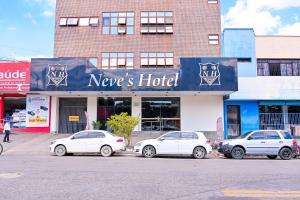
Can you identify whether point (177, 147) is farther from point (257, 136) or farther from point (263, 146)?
point (263, 146)

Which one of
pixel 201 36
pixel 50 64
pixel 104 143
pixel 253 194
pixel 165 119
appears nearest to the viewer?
pixel 253 194

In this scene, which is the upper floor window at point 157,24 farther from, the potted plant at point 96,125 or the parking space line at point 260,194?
the parking space line at point 260,194

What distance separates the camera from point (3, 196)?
21.4ft

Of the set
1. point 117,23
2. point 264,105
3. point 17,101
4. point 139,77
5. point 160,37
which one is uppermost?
point 117,23

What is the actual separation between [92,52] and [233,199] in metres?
23.5

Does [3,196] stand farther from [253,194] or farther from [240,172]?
[240,172]

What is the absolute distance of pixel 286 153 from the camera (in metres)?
15.4

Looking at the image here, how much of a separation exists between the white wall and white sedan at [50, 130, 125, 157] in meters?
9.55

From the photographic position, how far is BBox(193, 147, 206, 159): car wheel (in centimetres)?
1520

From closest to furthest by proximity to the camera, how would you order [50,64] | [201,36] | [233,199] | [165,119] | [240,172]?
[233,199] → [240,172] → [50,64] → [165,119] → [201,36]

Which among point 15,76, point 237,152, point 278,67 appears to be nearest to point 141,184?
point 237,152

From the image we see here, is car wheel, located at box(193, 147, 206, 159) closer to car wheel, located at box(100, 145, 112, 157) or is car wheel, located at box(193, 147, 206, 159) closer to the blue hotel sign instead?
car wheel, located at box(100, 145, 112, 157)

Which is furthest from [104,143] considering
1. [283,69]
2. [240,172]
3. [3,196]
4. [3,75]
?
A: [283,69]

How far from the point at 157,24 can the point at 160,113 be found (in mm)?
9358
